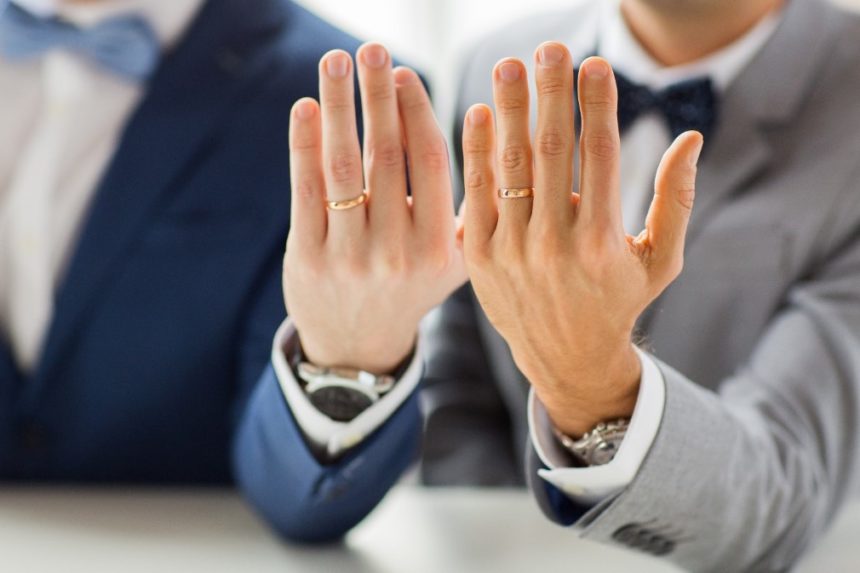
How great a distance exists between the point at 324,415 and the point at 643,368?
23 centimetres

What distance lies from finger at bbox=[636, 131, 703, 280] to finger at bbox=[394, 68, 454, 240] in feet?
0.40

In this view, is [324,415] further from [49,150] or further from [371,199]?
[49,150]

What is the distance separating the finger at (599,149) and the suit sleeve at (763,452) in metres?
0.14

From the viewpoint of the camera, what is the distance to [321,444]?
792 mm

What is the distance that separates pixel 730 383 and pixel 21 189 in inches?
23.0

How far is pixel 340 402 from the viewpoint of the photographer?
0.77m

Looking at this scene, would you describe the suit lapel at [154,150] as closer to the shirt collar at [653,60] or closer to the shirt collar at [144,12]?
the shirt collar at [144,12]

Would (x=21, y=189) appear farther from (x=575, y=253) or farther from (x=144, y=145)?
(x=575, y=253)

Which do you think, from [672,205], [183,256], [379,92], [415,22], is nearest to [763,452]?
[672,205]

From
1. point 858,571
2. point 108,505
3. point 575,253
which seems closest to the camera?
point 575,253

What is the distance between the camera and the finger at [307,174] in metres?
0.65

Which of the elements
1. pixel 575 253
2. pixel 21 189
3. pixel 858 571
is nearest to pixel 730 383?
pixel 858 571

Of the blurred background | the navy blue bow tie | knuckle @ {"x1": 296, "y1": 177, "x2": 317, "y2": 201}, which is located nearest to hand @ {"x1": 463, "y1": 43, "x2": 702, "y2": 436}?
knuckle @ {"x1": 296, "y1": 177, "x2": 317, "y2": 201}

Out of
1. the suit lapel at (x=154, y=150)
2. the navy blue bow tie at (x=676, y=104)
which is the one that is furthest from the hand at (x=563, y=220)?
the suit lapel at (x=154, y=150)
